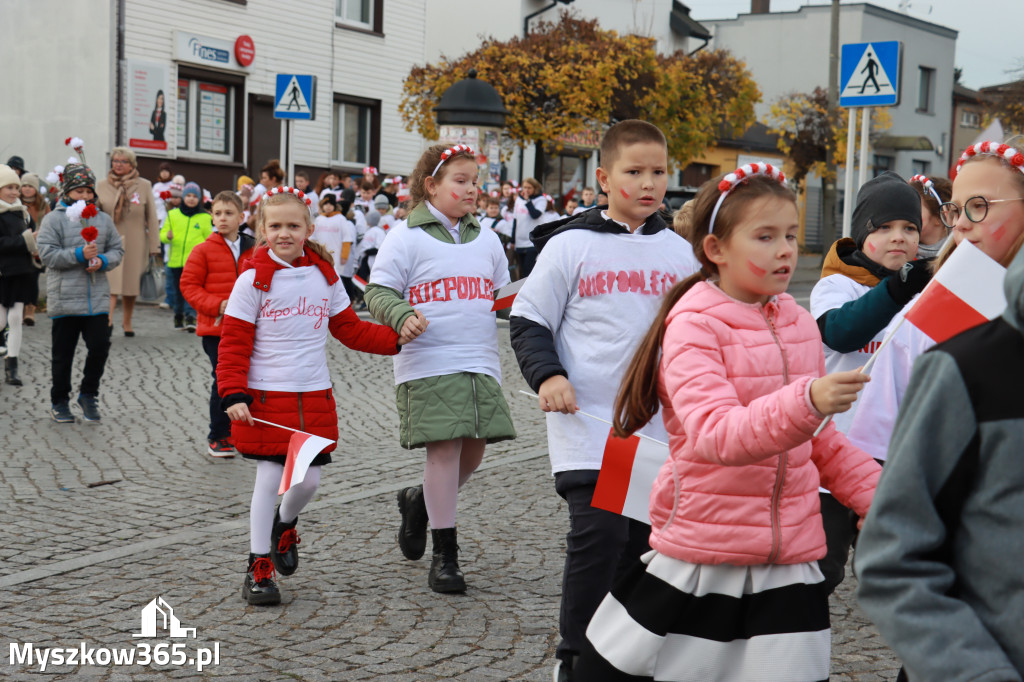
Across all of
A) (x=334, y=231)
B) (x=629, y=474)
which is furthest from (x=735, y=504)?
(x=334, y=231)

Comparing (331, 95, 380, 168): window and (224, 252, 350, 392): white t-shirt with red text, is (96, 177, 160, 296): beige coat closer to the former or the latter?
(224, 252, 350, 392): white t-shirt with red text

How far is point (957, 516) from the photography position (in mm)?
1806

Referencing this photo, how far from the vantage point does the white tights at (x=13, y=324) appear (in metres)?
11.0

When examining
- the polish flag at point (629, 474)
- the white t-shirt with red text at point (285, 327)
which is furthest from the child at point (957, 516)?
the white t-shirt with red text at point (285, 327)

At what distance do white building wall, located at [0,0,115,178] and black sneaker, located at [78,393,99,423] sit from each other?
14.3 meters

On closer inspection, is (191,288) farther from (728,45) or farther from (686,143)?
(728,45)

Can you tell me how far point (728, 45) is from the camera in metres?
53.8

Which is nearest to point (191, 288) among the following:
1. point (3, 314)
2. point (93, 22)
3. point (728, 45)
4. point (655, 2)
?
point (3, 314)

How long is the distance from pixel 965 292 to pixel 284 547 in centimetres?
367

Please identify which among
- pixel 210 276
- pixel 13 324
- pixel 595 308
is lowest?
pixel 13 324

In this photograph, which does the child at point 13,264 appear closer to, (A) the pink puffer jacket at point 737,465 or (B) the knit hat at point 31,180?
(B) the knit hat at point 31,180

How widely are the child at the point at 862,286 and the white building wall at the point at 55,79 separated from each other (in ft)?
67.0

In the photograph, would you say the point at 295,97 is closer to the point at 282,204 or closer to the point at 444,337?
the point at 282,204

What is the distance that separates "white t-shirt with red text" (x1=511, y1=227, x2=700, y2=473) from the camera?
4105 millimetres
